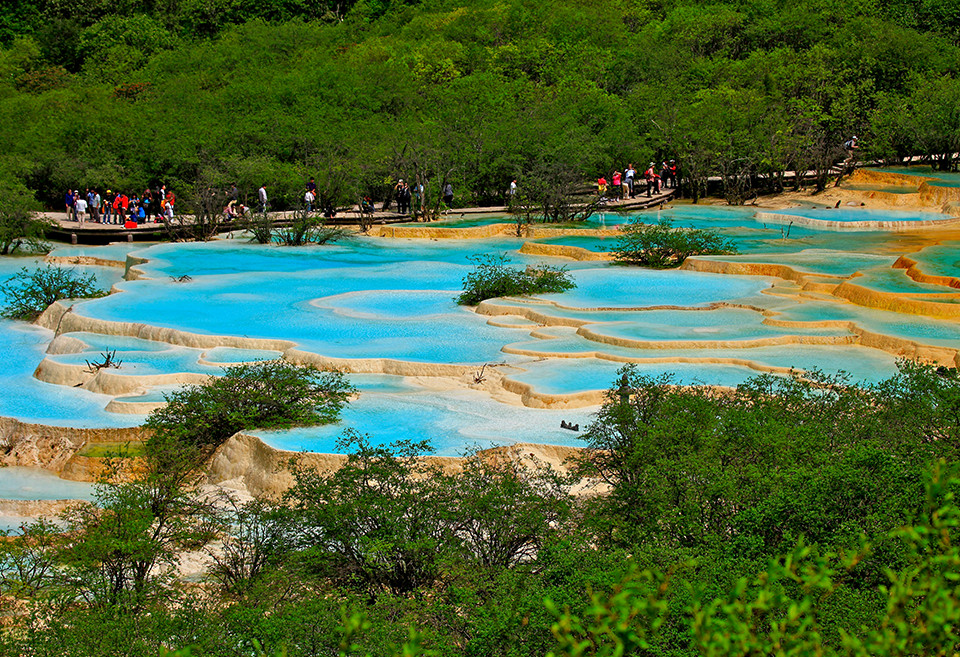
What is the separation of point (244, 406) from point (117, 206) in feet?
65.6

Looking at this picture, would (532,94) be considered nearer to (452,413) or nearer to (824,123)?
(824,123)

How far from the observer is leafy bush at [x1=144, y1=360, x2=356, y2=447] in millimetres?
11516

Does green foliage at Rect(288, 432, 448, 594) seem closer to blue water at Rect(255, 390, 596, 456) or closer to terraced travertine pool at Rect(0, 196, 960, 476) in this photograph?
blue water at Rect(255, 390, 596, 456)

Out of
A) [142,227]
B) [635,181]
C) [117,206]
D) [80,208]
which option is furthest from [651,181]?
[80,208]

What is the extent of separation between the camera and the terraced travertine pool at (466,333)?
486 inches

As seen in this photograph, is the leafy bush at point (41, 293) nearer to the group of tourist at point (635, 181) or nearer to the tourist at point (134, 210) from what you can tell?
the tourist at point (134, 210)

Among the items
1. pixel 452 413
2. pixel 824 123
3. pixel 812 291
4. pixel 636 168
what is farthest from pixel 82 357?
pixel 824 123

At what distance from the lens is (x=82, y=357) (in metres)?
14.7

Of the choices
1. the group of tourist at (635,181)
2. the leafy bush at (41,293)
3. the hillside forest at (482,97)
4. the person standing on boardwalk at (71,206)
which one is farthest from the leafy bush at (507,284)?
the person standing on boardwalk at (71,206)

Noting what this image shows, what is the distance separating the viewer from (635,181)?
36.8m

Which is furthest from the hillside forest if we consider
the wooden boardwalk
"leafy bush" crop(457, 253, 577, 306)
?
"leafy bush" crop(457, 253, 577, 306)

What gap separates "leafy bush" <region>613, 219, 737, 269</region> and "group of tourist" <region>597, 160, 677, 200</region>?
804 centimetres

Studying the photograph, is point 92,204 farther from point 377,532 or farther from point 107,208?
point 377,532

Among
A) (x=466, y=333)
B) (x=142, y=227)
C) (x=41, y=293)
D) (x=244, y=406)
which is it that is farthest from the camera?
(x=142, y=227)
